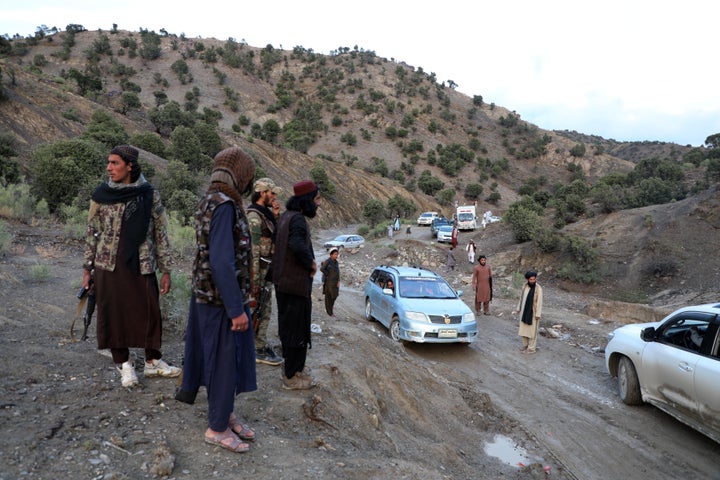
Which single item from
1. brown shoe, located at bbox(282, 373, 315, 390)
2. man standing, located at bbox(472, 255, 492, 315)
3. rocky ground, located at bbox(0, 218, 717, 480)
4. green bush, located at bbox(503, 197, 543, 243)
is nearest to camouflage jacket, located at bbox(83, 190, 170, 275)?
rocky ground, located at bbox(0, 218, 717, 480)

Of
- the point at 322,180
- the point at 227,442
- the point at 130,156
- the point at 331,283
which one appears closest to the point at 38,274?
the point at 331,283

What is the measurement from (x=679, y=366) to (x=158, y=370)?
565 cm

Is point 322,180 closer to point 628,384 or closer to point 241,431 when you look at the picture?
point 628,384

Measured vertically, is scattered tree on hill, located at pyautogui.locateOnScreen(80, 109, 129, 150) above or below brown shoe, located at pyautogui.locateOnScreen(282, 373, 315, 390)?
above

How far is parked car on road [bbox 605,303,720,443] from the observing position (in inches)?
195

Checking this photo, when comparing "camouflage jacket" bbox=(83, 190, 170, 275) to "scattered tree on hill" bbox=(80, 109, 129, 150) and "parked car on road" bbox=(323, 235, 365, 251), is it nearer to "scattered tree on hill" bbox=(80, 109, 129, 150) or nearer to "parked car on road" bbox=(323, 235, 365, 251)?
"parked car on road" bbox=(323, 235, 365, 251)

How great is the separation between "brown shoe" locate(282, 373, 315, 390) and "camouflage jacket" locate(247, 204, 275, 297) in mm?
956

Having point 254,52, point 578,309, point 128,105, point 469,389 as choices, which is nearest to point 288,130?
point 128,105

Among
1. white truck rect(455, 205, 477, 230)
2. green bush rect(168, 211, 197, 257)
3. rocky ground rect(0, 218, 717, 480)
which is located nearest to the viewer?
rocky ground rect(0, 218, 717, 480)

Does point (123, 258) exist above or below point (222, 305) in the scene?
above

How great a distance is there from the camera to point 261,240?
4.79 metres

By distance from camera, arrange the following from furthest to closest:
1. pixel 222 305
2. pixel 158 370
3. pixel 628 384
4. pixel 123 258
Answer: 1. pixel 628 384
2. pixel 158 370
3. pixel 123 258
4. pixel 222 305

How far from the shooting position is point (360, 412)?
14.9ft

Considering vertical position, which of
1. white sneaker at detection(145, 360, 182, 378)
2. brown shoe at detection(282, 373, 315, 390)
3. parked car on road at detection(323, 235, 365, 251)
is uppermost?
white sneaker at detection(145, 360, 182, 378)
